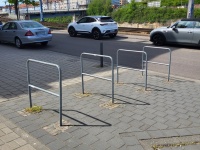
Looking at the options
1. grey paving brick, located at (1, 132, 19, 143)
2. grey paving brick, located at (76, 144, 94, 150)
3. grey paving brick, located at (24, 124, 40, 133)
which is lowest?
grey paving brick, located at (76, 144, 94, 150)

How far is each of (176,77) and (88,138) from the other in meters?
4.61

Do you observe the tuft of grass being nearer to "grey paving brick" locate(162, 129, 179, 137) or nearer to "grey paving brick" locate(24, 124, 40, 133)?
"grey paving brick" locate(24, 124, 40, 133)

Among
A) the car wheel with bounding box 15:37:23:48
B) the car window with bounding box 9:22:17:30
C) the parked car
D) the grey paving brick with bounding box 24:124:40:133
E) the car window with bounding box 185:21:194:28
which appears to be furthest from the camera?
the car window with bounding box 9:22:17:30

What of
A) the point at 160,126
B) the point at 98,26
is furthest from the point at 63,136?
the point at 98,26

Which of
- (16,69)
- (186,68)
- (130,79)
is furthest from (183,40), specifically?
(16,69)

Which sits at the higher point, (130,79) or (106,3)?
(106,3)

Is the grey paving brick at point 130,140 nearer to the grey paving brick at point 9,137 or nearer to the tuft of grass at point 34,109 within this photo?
the grey paving brick at point 9,137

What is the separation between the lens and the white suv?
17047mm

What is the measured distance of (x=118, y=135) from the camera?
396 centimetres

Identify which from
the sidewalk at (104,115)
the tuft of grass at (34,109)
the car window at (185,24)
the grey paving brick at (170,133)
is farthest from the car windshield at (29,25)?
the grey paving brick at (170,133)

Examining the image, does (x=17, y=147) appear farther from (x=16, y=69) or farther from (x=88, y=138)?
(x=16, y=69)

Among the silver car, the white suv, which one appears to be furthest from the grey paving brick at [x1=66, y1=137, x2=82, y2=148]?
the white suv

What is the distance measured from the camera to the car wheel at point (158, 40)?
1405 cm

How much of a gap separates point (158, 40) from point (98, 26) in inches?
189
